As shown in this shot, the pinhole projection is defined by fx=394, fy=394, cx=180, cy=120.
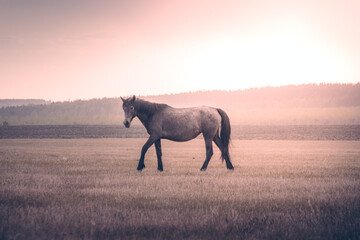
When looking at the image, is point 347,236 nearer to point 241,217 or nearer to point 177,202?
point 241,217

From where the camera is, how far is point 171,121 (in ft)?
49.8

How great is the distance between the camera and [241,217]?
7.16m

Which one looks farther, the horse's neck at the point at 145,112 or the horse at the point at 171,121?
the horse's neck at the point at 145,112

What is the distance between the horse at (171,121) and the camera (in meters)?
14.9

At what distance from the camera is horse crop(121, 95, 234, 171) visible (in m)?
14.9

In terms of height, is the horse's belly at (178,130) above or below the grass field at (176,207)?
above

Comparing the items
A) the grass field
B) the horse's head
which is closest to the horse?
the horse's head

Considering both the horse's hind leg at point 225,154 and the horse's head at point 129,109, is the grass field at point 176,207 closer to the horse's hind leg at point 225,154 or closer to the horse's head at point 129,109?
the horse's head at point 129,109

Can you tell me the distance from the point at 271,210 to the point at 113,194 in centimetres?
377

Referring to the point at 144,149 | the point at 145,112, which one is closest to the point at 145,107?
the point at 145,112

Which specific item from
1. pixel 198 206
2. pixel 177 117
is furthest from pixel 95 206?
pixel 177 117

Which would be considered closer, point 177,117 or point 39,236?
point 39,236

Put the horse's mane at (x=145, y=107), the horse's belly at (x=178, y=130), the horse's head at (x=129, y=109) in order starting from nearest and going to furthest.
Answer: the horse's head at (x=129, y=109), the horse's belly at (x=178, y=130), the horse's mane at (x=145, y=107)

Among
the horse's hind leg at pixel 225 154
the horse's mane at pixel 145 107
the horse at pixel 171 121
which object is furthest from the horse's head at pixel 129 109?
the horse's hind leg at pixel 225 154
